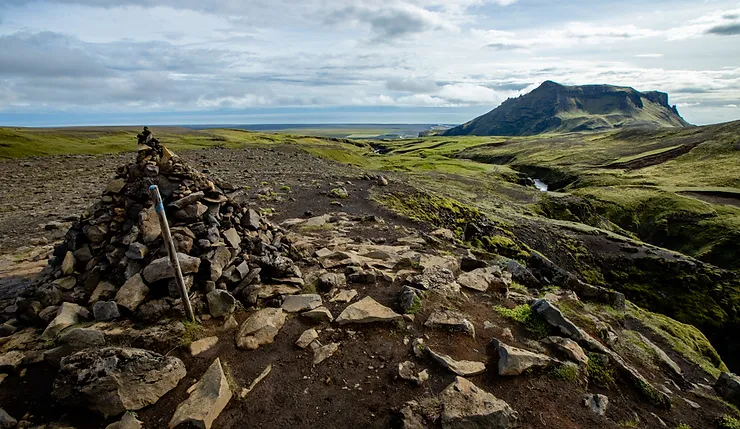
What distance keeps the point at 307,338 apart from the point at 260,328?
152cm

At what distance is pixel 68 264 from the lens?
12102 millimetres

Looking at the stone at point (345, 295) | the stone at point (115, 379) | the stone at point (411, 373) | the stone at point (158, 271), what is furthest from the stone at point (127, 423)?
the stone at point (345, 295)

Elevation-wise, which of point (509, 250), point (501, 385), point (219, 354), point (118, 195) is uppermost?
point (118, 195)

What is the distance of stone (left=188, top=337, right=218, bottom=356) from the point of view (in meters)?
10.2

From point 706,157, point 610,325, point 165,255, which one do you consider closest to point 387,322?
point 165,255

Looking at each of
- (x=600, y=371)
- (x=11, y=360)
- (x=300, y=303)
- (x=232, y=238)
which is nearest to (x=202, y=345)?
(x=300, y=303)

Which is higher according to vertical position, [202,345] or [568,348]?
[202,345]

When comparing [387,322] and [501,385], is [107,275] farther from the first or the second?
[501,385]

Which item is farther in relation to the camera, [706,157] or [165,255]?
[706,157]

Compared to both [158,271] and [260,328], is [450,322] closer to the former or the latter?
[260,328]

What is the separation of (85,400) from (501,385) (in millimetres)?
10214

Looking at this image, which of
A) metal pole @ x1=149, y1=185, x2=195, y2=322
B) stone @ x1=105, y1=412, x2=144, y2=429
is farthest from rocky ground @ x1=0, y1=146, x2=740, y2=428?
metal pole @ x1=149, y1=185, x2=195, y2=322

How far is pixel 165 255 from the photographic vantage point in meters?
11.9

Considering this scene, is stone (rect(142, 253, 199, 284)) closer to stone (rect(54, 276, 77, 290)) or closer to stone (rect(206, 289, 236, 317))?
stone (rect(206, 289, 236, 317))
